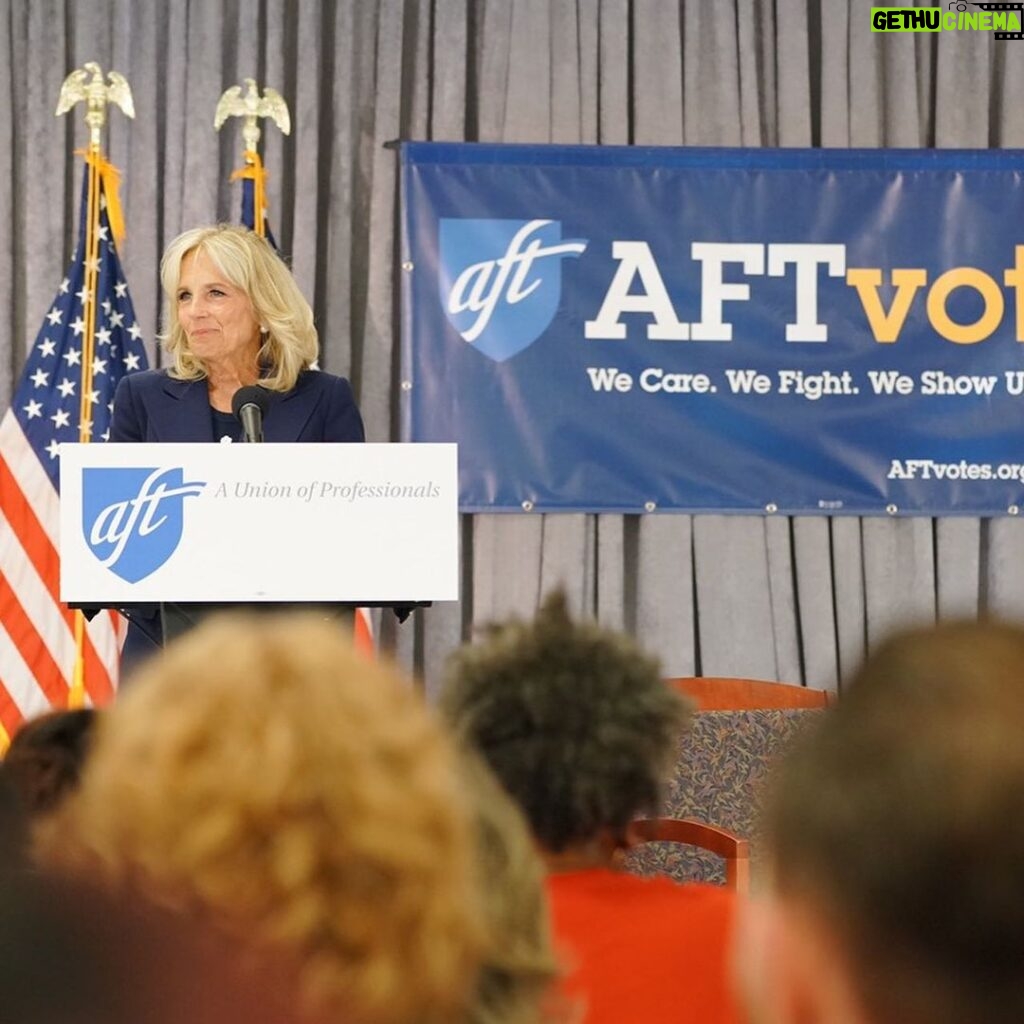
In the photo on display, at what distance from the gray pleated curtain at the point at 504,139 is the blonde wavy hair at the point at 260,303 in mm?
2020

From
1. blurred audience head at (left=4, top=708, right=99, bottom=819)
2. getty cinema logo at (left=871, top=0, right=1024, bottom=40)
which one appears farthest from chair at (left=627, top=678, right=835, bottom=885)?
blurred audience head at (left=4, top=708, right=99, bottom=819)

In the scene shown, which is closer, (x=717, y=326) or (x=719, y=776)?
(x=719, y=776)

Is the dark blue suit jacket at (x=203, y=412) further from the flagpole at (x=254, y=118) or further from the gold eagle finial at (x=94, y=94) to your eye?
the gold eagle finial at (x=94, y=94)

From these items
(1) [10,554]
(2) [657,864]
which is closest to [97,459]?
(2) [657,864]

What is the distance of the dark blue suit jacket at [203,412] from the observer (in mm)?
3371

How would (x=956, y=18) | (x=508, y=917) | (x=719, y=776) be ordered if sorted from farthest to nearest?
1. (x=956, y=18)
2. (x=719, y=776)
3. (x=508, y=917)

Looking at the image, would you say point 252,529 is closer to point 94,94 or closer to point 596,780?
point 596,780

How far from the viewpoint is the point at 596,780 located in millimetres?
1612

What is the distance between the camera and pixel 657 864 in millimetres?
4152

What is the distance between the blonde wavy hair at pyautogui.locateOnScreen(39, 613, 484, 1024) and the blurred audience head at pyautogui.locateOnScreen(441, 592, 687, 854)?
2.72 feet

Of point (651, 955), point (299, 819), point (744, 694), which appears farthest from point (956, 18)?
point (299, 819)

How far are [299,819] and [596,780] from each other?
2.92 ft

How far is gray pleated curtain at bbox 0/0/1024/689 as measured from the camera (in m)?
5.61

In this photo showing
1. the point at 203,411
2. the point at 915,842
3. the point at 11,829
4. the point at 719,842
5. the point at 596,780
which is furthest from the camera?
the point at 203,411
